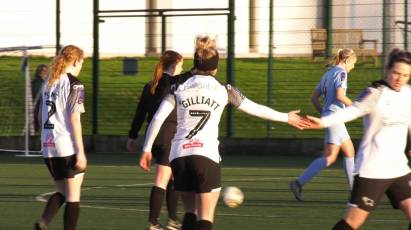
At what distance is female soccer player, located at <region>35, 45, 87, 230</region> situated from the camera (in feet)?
34.9

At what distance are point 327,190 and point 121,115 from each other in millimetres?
10125

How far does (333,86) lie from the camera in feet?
47.7

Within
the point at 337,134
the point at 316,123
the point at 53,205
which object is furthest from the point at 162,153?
the point at 337,134

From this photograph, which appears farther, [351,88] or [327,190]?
[351,88]

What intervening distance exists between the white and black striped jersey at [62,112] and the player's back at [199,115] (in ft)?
4.32

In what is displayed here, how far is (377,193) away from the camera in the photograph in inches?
363

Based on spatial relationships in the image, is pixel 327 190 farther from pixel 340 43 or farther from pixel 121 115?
pixel 121 115

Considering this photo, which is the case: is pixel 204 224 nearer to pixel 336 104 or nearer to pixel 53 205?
pixel 53 205

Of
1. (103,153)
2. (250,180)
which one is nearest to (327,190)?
(250,180)

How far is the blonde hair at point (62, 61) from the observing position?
422 inches

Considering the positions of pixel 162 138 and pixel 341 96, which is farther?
pixel 341 96

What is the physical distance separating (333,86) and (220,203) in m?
2.00

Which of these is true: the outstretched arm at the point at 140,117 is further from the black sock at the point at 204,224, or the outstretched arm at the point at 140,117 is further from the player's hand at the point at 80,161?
the black sock at the point at 204,224

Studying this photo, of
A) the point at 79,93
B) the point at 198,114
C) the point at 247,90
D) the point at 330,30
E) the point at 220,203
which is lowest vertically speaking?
the point at 220,203
